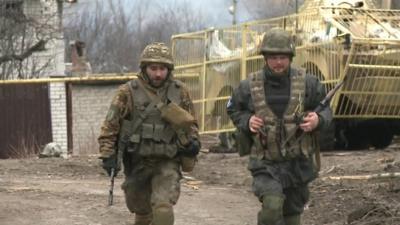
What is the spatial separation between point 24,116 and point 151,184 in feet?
52.5

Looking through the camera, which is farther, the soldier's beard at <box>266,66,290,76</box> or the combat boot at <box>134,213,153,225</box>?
the combat boot at <box>134,213,153,225</box>

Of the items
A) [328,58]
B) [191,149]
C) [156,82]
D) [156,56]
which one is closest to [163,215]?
[191,149]

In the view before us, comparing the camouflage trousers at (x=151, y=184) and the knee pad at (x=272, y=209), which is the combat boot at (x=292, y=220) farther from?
the camouflage trousers at (x=151, y=184)

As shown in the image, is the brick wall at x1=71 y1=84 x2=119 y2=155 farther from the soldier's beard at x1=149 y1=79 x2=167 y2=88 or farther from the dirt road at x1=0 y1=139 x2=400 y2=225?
the soldier's beard at x1=149 y1=79 x2=167 y2=88

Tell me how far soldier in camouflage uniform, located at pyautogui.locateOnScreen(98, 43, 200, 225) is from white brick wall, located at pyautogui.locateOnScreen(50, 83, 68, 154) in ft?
52.3

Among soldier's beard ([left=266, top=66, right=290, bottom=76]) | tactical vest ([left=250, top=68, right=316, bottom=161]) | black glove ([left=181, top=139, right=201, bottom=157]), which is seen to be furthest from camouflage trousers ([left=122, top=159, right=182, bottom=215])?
soldier's beard ([left=266, top=66, right=290, bottom=76])

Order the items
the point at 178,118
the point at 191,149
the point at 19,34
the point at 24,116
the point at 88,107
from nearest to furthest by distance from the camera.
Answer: the point at 178,118 < the point at 191,149 < the point at 24,116 < the point at 88,107 < the point at 19,34

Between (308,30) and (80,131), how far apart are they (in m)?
10.0

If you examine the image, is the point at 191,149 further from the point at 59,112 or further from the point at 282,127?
the point at 59,112

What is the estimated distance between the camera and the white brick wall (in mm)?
22469

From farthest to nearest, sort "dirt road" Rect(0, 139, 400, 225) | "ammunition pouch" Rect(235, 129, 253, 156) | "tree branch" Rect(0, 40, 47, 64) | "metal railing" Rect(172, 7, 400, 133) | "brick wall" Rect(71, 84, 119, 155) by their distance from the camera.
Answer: "tree branch" Rect(0, 40, 47, 64)
"brick wall" Rect(71, 84, 119, 155)
"metal railing" Rect(172, 7, 400, 133)
"dirt road" Rect(0, 139, 400, 225)
"ammunition pouch" Rect(235, 129, 253, 156)

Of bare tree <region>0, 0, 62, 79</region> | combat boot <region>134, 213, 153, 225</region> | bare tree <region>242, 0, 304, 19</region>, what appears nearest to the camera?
combat boot <region>134, 213, 153, 225</region>

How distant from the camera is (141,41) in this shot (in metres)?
70.8

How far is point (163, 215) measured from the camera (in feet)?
20.6
